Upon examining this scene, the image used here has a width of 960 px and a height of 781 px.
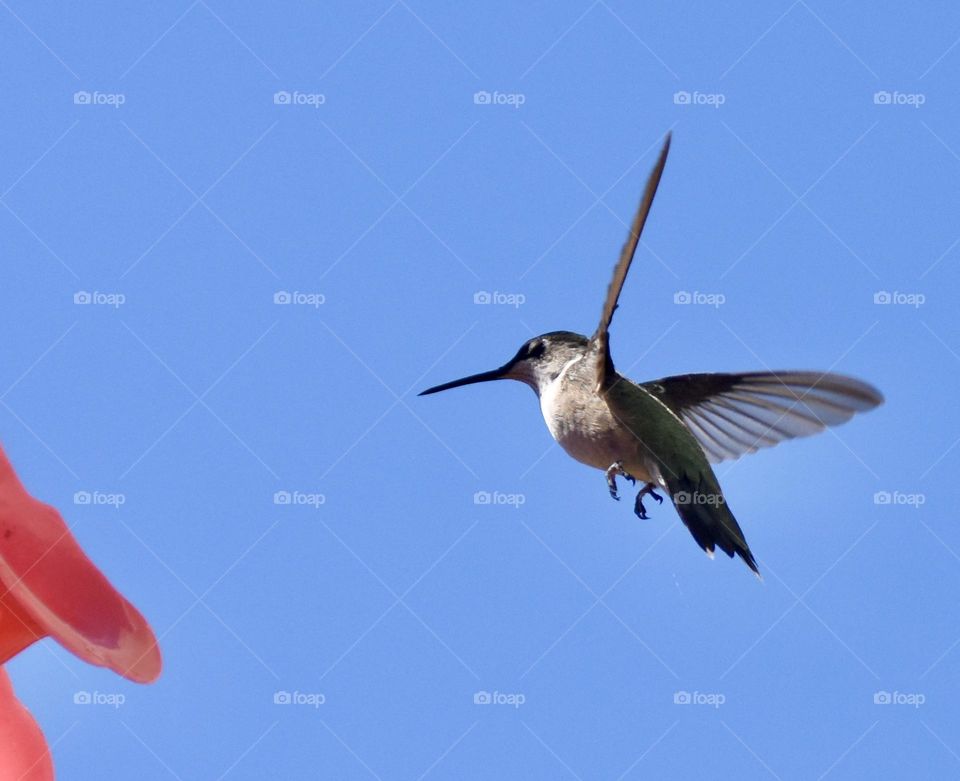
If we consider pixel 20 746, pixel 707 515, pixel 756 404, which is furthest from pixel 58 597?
pixel 756 404

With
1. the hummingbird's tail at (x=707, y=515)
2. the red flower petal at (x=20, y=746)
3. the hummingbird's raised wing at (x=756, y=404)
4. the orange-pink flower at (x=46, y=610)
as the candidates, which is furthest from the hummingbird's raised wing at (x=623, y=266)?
the red flower petal at (x=20, y=746)

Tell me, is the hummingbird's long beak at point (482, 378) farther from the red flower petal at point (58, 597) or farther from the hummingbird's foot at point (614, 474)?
the red flower petal at point (58, 597)

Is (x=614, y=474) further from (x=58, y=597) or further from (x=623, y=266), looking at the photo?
(x=58, y=597)

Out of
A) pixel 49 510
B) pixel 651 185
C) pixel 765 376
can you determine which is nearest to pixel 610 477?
pixel 765 376

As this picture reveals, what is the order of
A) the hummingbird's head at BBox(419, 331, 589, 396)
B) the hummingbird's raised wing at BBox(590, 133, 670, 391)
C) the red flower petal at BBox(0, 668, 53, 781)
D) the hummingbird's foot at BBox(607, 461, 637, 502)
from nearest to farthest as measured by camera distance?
the red flower petal at BBox(0, 668, 53, 781) < the hummingbird's raised wing at BBox(590, 133, 670, 391) < the hummingbird's foot at BBox(607, 461, 637, 502) < the hummingbird's head at BBox(419, 331, 589, 396)

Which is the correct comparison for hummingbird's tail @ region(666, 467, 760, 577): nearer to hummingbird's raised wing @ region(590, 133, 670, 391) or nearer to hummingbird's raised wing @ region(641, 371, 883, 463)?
hummingbird's raised wing @ region(641, 371, 883, 463)

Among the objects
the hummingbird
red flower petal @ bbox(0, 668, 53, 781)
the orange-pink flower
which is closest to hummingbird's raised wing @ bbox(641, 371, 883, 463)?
the hummingbird

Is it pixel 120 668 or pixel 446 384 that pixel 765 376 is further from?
pixel 120 668
